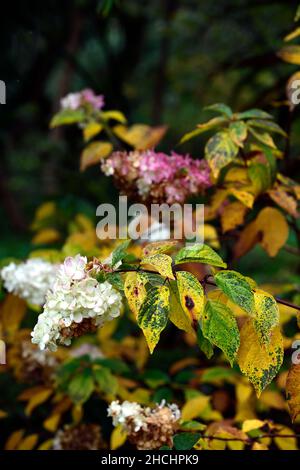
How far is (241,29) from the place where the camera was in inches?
137

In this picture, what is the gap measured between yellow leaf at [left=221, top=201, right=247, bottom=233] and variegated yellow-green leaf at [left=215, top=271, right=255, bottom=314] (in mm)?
482

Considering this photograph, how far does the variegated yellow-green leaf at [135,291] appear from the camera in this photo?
769 mm

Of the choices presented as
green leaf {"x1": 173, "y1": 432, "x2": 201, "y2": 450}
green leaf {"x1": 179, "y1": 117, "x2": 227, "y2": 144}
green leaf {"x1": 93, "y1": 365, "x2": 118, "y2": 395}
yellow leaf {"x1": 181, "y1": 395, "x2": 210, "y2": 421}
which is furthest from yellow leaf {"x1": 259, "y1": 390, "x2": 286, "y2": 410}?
green leaf {"x1": 179, "y1": 117, "x2": 227, "y2": 144}

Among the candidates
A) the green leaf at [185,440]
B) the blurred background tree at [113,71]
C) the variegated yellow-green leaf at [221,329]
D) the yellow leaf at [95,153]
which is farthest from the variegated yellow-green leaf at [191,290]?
the blurred background tree at [113,71]

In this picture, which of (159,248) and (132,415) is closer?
(159,248)

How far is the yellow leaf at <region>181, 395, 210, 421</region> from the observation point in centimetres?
128

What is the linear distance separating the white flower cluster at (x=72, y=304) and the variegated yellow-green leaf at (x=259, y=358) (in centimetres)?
20

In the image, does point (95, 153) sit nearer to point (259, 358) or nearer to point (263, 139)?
point (263, 139)

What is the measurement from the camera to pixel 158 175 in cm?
119

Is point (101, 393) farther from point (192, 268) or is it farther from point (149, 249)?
point (149, 249)

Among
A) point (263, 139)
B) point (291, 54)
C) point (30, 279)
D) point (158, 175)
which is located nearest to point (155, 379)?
point (30, 279)

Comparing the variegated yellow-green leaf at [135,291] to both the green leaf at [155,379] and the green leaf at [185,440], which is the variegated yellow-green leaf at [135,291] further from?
the green leaf at [155,379]

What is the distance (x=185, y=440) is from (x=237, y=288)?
0.36 m
